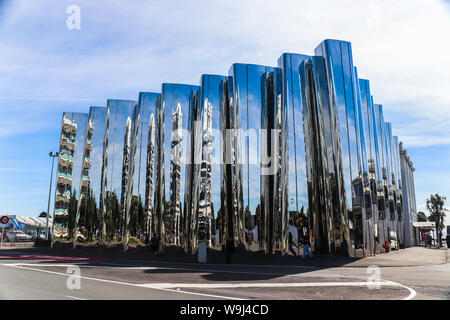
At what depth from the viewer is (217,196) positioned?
89.2ft

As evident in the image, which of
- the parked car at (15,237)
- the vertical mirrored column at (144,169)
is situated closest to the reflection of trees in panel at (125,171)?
the vertical mirrored column at (144,169)

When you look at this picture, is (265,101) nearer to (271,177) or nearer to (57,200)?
(271,177)

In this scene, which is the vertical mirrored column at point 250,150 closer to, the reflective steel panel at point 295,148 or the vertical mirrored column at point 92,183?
the reflective steel panel at point 295,148

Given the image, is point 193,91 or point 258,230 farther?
point 193,91

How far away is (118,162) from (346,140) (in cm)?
2040

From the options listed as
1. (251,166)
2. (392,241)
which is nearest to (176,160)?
(251,166)

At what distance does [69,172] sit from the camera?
1404 inches

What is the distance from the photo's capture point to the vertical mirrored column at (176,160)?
28234mm

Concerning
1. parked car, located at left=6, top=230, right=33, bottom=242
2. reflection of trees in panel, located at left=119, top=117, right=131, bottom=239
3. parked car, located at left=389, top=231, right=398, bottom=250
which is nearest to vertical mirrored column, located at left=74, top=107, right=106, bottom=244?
reflection of trees in panel, located at left=119, top=117, right=131, bottom=239

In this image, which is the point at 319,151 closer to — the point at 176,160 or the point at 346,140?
the point at 346,140

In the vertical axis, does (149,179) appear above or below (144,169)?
below
